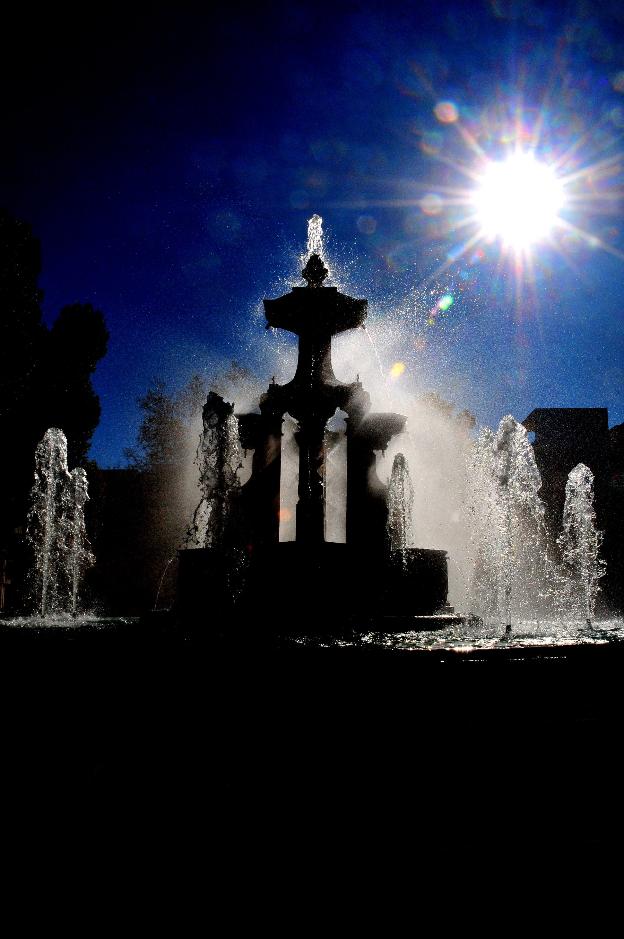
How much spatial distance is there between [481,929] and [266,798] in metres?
1.05

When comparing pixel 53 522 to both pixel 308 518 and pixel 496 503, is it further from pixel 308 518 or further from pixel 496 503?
pixel 496 503

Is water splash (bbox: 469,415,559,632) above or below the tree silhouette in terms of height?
below

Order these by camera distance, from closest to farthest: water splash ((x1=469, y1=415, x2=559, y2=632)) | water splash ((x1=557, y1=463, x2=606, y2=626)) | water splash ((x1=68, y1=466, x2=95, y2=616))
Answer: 1. water splash ((x1=469, y1=415, x2=559, y2=632))
2. water splash ((x1=68, y1=466, x2=95, y2=616))
3. water splash ((x1=557, y1=463, x2=606, y2=626))

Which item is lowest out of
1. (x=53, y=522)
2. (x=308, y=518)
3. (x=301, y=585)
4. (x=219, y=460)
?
(x=301, y=585)

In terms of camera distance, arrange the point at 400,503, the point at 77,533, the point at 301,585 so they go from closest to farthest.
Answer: the point at 301,585, the point at 400,503, the point at 77,533

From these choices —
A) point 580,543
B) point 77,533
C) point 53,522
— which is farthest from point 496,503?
point 580,543

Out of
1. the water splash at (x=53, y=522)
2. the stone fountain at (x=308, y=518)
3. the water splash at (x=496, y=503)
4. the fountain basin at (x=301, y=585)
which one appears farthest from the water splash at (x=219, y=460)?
the water splash at (x=53, y=522)

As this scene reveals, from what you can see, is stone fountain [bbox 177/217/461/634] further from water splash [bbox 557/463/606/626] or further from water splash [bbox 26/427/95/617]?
water splash [bbox 557/463/606/626]

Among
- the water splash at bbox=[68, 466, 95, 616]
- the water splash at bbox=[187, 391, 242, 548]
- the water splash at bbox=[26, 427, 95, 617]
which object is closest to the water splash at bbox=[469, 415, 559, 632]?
the water splash at bbox=[187, 391, 242, 548]

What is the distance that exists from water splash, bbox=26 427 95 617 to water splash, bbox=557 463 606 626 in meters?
15.7

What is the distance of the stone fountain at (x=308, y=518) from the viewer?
6918 mm

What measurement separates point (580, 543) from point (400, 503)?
597 inches

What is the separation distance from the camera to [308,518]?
8.94 metres

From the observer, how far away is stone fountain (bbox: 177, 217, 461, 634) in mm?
6918
